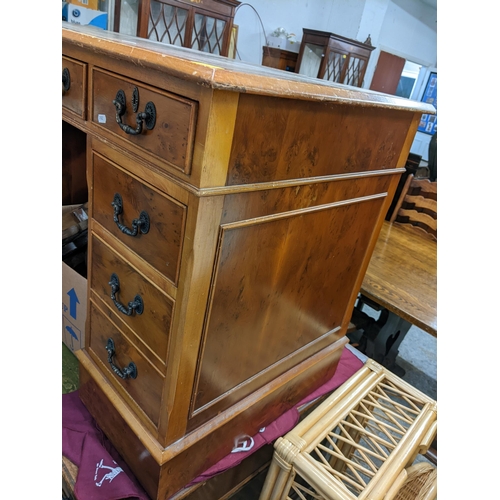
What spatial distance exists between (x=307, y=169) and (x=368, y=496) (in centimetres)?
66

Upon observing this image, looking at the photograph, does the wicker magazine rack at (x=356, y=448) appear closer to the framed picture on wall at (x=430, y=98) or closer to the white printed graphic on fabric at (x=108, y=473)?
the white printed graphic on fabric at (x=108, y=473)

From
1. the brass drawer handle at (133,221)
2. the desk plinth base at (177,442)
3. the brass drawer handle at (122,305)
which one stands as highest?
the brass drawer handle at (133,221)

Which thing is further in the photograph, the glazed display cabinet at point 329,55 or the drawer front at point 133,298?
the glazed display cabinet at point 329,55

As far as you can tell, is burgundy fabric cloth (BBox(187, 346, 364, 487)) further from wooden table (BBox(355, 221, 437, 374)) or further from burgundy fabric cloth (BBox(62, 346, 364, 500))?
wooden table (BBox(355, 221, 437, 374))

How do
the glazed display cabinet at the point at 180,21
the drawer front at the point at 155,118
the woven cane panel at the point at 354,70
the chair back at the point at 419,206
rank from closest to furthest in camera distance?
1. the drawer front at the point at 155,118
2. the chair back at the point at 419,206
3. the glazed display cabinet at the point at 180,21
4. the woven cane panel at the point at 354,70

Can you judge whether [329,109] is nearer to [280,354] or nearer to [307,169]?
[307,169]

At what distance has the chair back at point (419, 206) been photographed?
2.11 m

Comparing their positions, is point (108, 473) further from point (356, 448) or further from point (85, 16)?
point (85, 16)

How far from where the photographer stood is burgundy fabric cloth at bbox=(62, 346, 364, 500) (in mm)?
864

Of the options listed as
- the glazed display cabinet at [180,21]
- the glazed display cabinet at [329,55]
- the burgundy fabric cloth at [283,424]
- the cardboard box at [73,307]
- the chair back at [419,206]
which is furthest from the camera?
the glazed display cabinet at [329,55]

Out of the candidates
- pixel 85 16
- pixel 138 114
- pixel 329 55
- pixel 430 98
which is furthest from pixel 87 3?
pixel 430 98

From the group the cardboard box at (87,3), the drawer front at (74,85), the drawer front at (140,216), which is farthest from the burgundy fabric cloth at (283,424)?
the cardboard box at (87,3)

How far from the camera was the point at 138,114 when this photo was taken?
0.60 m

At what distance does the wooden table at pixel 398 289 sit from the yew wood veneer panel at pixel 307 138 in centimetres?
75
